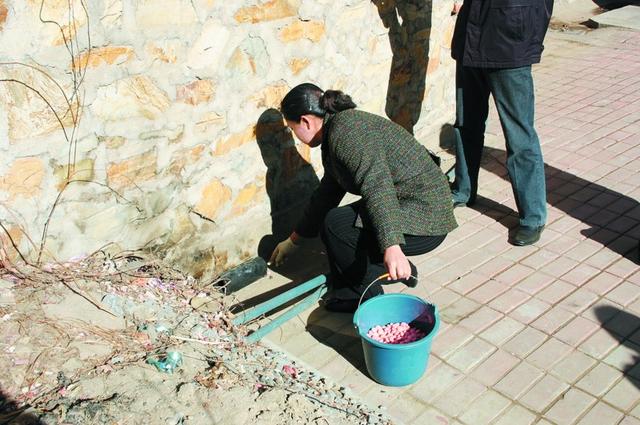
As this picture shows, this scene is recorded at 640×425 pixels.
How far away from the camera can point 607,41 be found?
8406 mm

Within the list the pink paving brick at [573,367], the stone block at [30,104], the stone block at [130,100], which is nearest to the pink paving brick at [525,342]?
the pink paving brick at [573,367]

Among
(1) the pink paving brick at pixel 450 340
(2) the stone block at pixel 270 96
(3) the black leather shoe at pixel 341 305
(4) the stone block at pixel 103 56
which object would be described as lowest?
(1) the pink paving brick at pixel 450 340

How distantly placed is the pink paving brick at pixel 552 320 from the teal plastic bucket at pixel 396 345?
27.1 inches

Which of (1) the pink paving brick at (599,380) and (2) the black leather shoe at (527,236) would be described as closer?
(1) the pink paving brick at (599,380)

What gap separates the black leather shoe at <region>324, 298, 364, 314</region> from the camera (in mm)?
3814

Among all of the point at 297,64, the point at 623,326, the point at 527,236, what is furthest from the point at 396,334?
the point at 297,64

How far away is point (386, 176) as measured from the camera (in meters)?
3.27

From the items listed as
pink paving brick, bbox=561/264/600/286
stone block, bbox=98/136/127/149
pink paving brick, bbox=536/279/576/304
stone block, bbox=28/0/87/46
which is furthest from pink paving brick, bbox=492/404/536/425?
stone block, bbox=28/0/87/46

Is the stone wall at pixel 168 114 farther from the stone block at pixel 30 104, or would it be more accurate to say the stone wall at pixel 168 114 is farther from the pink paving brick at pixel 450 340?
the pink paving brick at pixel 450 340

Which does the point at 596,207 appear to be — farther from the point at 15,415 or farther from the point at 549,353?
the point at 15,415

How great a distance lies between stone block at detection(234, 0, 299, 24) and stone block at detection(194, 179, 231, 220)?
90cm

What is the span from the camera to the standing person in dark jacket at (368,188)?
3250mm

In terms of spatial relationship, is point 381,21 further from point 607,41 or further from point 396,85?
point 607,41

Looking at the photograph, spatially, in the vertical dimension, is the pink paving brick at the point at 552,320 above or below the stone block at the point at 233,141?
below
